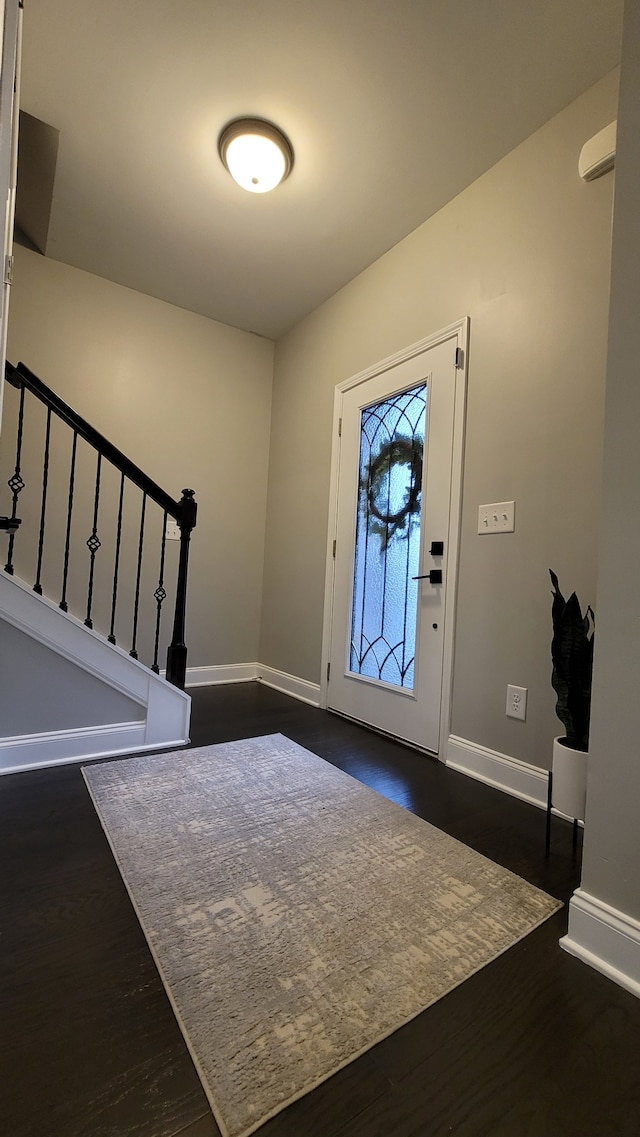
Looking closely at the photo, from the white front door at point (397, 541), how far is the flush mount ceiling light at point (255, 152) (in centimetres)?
102

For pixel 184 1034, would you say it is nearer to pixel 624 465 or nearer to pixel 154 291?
pixel 624 465

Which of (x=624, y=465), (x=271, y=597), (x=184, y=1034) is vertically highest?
(x=624, y=465)

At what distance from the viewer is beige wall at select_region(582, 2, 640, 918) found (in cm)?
101

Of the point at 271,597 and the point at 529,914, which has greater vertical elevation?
the point at 271,597

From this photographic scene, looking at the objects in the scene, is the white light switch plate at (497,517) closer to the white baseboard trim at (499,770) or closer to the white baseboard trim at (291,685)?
the white baseboard trim at (499,770)

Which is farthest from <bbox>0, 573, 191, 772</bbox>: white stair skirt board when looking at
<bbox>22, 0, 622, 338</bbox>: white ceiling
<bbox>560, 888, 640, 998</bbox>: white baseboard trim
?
<bbox>22, 0, 622, 338</bbox>: white ceiling

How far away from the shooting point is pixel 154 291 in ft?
10.6

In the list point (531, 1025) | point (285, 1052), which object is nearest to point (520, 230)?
point (531, 1025)

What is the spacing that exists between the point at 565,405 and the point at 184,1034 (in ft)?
7.04

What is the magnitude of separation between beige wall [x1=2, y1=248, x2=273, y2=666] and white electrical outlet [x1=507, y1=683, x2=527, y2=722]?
2272 millimetres

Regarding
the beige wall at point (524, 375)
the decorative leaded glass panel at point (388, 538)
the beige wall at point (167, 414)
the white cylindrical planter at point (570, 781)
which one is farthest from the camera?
the beige wall at point (167, 414)

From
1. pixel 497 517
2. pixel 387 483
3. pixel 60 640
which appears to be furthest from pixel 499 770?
pixel 60 640

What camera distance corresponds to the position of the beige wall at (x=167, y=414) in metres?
2.94

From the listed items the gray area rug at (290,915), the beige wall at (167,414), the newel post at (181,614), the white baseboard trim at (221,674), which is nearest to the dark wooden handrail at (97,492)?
the newel post at (181,614)
